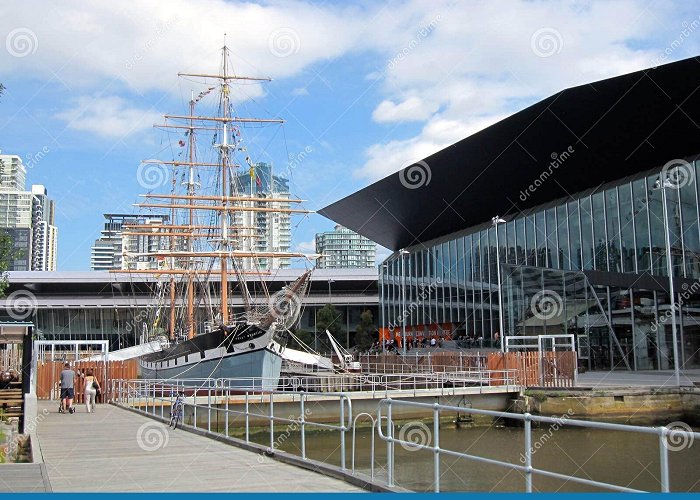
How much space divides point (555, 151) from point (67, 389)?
2697cm

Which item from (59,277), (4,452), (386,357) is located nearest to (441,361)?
(386,357)

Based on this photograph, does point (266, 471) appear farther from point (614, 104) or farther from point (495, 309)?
point (495, 309)

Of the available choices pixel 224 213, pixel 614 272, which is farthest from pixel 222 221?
pixel 614 272

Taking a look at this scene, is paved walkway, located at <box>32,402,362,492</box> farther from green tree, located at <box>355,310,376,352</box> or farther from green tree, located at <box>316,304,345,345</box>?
green tree, located at <box>355,310,376,352</box>

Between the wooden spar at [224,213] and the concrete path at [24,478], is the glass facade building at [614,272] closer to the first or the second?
the wooden spar at [224,213]

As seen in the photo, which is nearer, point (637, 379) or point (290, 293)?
point (637, 379)

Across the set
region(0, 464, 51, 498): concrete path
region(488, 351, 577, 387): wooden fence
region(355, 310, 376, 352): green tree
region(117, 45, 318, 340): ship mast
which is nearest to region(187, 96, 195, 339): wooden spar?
region(117, 45, 318, 340): ship mast

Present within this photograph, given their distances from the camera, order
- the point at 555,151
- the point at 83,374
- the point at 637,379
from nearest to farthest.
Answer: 1. the point at 83,374
2. the point at 637,379
3. the point at 555,151

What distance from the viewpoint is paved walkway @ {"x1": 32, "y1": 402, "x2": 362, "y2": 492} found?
1050 centimetres

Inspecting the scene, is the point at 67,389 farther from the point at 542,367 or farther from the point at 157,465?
the point at 542,367

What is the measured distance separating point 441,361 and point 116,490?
3111 centimetres

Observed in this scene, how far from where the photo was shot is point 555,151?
135 feet

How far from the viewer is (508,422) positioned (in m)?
30.9

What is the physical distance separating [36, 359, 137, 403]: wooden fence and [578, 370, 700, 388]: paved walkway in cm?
1731
